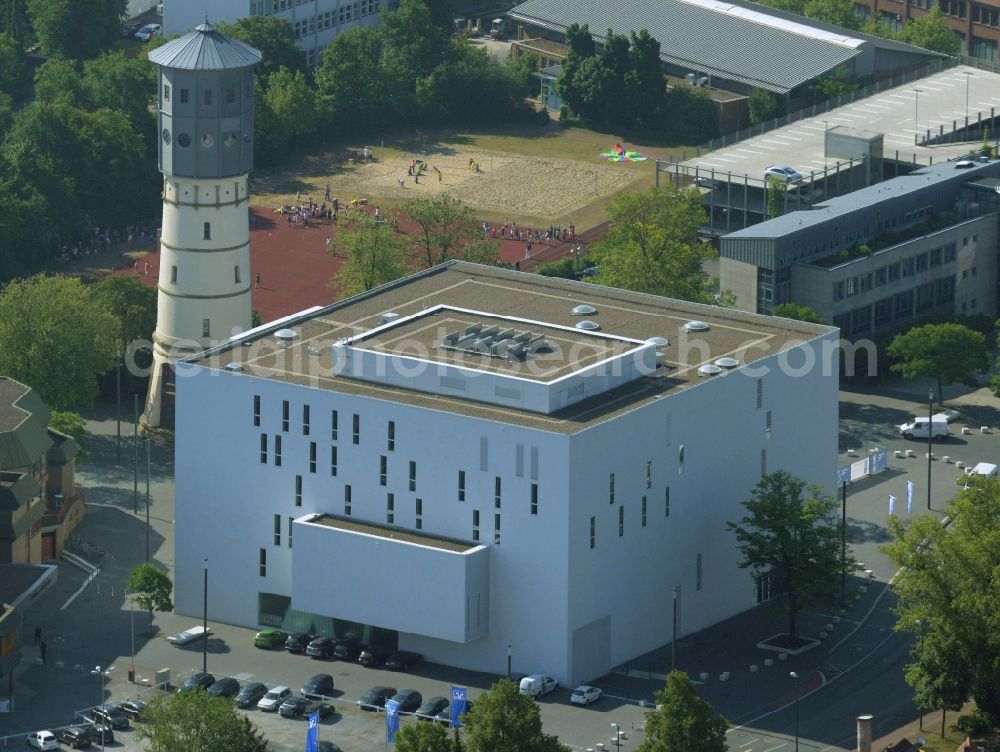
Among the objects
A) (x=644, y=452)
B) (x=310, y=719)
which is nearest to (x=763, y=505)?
(x=644, y=452)

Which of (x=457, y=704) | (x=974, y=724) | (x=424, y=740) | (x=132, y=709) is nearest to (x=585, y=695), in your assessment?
(x=457, y=704)

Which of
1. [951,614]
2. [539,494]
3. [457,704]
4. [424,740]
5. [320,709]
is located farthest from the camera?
[539,494]

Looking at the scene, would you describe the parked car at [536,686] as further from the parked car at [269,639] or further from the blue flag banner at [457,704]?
the parked car at [269,639]

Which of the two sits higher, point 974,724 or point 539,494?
point 539,494

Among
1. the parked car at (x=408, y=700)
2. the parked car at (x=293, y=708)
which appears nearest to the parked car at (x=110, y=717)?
the parked car at (x=293, y=708)

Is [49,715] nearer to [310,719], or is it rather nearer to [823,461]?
[310,719]

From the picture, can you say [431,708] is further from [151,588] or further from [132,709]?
[151,588]
